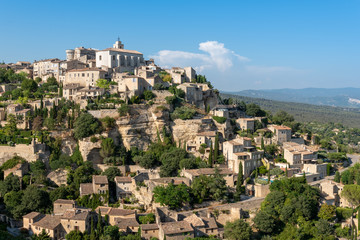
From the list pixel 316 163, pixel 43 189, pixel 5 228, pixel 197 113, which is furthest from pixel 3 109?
pixel 316 163

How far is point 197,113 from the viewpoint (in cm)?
5788

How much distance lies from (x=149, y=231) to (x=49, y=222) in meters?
10.2

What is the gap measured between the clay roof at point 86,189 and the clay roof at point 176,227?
1087 cm

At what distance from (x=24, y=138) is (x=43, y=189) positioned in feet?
28.0

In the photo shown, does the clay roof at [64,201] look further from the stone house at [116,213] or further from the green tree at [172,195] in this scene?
the green tree at [172,195]

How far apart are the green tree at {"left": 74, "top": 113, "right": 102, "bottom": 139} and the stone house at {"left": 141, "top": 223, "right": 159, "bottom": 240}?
1754 cm

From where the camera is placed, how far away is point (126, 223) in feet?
121

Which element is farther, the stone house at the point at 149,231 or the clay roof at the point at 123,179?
the clay roof at the point at 123,179

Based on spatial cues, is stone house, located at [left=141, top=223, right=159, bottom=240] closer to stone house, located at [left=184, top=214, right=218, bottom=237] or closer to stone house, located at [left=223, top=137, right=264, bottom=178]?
stone house, located at [left=184, top=214, right=218, bottom=237]

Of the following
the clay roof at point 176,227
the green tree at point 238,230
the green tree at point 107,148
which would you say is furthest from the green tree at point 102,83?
the green tree at point 238,230

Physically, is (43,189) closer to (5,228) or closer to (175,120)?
(5,228)

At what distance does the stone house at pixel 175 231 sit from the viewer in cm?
3484

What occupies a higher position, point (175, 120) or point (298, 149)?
point (175, 120)

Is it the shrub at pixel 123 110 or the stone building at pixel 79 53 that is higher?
the stone building at pixel 79 53
